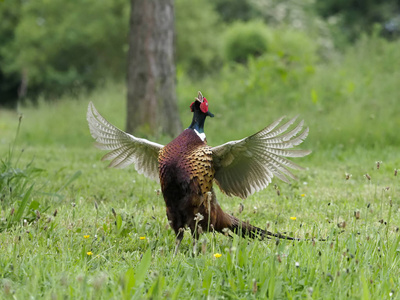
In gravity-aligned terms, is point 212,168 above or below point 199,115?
below

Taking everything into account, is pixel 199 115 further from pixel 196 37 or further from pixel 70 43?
pixel 70 43

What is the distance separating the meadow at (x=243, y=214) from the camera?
9.03 feet

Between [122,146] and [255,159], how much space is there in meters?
1.06

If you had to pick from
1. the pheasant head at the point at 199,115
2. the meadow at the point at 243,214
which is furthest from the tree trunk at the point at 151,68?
the pheasant head at the point at 199,115

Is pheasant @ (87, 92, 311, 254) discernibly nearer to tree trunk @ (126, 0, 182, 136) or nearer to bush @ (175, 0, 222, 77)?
tree trunk @ (126, 0, 182, 136)

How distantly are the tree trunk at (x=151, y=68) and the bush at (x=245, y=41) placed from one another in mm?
6962

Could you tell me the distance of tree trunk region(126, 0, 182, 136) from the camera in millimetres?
8773

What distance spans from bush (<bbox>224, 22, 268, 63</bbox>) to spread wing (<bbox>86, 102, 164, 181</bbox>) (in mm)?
11669

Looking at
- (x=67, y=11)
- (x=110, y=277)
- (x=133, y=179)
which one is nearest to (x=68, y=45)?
(x=67, y=11)

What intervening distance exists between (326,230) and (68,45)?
59.3 feet

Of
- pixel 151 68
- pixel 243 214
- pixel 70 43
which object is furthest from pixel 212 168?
pixel 70 43

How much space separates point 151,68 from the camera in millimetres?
8828

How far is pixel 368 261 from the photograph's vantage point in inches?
125

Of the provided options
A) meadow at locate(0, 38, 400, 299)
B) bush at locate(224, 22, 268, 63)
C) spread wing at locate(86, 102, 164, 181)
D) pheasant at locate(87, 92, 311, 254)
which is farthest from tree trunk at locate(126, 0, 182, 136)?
bush at locate(224, 22, 268, 63)
